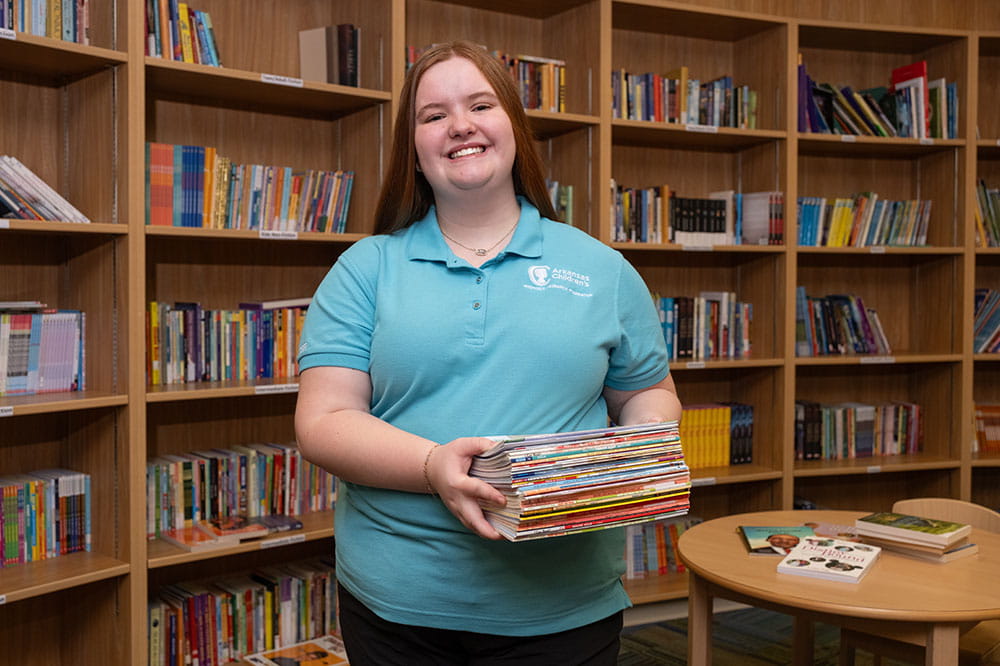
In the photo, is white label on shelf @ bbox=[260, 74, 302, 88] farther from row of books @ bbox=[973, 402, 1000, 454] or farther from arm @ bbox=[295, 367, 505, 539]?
row of books @ bbox=[973, 402, 1000, 454]

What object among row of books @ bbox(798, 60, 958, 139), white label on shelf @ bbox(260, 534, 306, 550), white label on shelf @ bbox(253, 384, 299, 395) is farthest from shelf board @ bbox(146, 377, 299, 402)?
row of books @ bbox(798, 60, 958, 139)

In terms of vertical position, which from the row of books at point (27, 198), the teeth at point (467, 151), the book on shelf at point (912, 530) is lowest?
the book on shelf at point (912, 530)

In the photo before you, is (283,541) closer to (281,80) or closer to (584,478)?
(281,80)

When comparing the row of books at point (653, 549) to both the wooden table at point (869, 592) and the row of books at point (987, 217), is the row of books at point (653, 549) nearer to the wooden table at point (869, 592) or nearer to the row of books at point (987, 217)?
the wooden table at point (869, 592)

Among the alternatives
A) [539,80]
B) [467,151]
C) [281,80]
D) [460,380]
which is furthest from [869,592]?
[539,80]

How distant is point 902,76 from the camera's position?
4.23 metres

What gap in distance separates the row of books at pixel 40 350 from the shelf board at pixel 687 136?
6.80 feet

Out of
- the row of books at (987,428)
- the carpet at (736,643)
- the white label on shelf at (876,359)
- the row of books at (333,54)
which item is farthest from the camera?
the row of books at (987,428)

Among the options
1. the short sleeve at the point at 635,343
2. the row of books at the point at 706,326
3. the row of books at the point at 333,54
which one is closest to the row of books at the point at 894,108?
the row of books at the point at 706,326

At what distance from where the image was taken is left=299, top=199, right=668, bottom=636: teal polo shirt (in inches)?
50.6

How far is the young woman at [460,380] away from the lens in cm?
128

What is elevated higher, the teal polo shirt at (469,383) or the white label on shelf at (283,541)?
the teal polo shirt at (469,383)

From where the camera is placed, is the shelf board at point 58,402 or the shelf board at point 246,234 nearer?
the shelf board at point 58,402

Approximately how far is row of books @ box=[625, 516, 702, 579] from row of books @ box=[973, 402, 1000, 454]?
1.47 metres
